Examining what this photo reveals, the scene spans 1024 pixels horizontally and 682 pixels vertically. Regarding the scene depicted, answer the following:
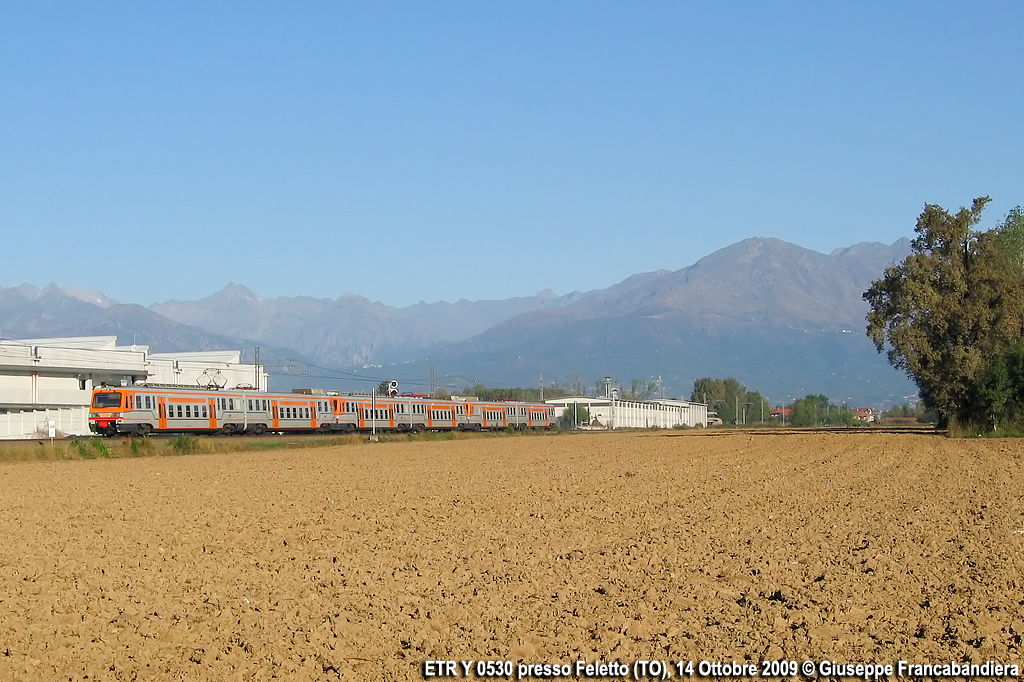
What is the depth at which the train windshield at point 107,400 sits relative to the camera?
182 ft

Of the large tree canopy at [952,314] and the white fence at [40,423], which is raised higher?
the large tree canopy at [952,314]

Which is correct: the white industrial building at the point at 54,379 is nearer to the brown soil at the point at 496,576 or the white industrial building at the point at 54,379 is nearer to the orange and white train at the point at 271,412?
the orange and white train at the point at 271,412

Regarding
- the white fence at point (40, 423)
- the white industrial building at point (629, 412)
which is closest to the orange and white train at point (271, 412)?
the white fence at point (40, 423)

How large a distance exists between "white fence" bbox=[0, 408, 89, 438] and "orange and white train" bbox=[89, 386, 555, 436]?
10004mm

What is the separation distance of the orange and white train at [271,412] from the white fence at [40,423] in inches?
394

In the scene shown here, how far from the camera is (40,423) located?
69312 mm

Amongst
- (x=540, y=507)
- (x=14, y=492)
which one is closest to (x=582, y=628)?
(x=540, y=507)

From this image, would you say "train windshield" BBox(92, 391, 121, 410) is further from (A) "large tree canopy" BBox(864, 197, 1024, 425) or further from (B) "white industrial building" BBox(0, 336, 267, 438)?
(A) "large tree canopy" BBox(864, 197, 1024, 425)

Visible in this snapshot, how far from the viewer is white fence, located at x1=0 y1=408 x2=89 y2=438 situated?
223 feet

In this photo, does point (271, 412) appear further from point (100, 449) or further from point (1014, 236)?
point (1014, 236)

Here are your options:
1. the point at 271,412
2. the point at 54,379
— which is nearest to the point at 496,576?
the point at 271,412

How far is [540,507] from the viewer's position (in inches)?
894

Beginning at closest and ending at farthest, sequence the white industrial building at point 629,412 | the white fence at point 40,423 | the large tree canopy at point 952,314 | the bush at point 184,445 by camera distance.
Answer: the bush at point 184,445 → the large tree canopy at point 952,314 → the white fence at point 40,423 → the white industrial building at point 629,412

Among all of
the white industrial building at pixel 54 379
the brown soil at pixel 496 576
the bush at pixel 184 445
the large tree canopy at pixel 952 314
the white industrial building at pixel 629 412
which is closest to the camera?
the brown soil at pixel 496 576
